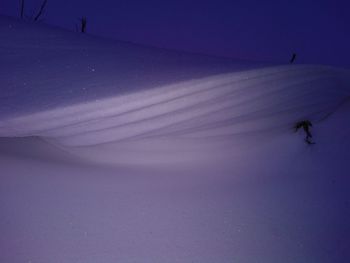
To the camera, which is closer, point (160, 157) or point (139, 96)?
point (139, 96)

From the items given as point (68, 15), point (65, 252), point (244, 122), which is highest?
point (68, 15)

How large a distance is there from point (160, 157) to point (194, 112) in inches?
7.5

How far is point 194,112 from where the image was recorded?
82 centimetres

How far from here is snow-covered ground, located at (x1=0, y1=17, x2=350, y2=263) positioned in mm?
697

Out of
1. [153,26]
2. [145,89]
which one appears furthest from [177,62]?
[153,26]

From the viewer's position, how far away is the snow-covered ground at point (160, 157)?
0.70m

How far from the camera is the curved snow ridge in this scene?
0.76 m

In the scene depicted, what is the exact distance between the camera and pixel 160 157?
0.91 meters

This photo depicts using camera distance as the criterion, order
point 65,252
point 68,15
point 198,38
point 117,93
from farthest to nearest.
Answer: point 68,15 → point 198,38 → point 117,93 → point 65,252

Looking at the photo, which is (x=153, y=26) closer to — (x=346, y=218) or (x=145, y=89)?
(x=145, y=89)

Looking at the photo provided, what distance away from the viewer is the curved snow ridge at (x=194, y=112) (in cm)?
76

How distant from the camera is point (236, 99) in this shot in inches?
32.9

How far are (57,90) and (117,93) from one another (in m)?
0.16

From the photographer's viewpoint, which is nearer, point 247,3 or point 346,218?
point 346,218
